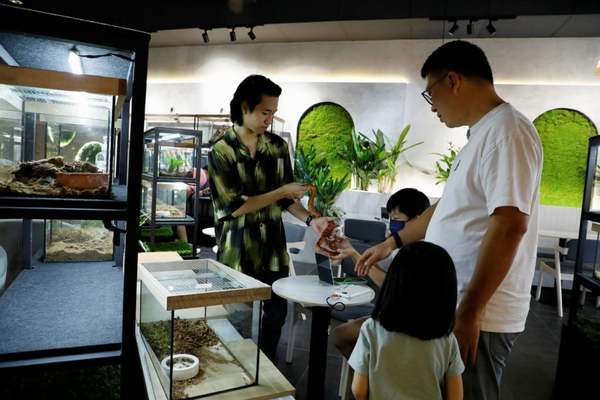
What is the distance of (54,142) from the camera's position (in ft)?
3.64

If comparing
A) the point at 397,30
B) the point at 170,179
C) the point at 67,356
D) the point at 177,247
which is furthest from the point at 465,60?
the point at 397,30

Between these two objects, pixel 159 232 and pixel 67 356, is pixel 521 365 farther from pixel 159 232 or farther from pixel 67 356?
pixel 159 232

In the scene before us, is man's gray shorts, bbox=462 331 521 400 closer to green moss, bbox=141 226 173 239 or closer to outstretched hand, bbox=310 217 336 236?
outstretched hand, bbox=310 217 336 236

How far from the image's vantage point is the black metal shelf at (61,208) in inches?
39.6

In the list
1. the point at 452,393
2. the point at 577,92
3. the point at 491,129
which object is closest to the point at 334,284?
the point at 452,393

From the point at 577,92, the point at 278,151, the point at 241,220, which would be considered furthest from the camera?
the point at 577,92

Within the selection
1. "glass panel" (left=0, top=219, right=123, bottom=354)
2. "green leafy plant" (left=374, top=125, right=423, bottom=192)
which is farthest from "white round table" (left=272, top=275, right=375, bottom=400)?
"green leafy plant" (left=374, top=125, right=423, bottom=192)

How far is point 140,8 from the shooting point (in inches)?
183

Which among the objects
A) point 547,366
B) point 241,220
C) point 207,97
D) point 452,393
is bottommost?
point 547,366

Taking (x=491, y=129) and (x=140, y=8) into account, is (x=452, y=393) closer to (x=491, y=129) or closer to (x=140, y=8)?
(x=491, y=129)

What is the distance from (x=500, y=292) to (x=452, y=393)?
347 millimetres

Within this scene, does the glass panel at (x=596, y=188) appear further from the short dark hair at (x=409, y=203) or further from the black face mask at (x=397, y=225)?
the black face mask at (x=397, y=225)

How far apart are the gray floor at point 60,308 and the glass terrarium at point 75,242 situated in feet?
0.13

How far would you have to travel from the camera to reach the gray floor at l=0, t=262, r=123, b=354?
1106 millimetres
